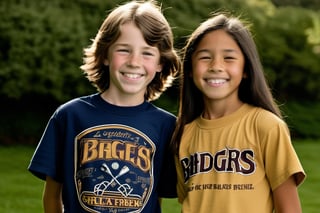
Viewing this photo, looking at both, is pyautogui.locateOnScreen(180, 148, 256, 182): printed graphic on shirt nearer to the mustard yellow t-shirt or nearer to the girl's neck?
the mustard yellow t-shirt

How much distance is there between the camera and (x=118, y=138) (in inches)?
114

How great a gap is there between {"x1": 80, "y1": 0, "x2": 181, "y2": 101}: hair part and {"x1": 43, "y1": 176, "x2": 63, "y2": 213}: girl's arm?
47 centimetres

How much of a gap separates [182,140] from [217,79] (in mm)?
295

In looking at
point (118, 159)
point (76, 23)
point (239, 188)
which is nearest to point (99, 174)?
point (118, 159)

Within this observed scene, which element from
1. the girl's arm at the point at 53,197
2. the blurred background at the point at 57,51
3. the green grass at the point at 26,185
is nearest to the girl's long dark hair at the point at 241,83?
the girl's arm at the point at 53,197

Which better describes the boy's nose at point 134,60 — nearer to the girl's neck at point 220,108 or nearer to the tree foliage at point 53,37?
the girl's neck at point 220,108

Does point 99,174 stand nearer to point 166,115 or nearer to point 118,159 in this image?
point 118,159

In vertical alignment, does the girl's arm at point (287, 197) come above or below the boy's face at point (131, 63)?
below

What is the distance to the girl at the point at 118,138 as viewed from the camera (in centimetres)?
286

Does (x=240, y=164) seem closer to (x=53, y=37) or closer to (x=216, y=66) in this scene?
(x=216, y=66)

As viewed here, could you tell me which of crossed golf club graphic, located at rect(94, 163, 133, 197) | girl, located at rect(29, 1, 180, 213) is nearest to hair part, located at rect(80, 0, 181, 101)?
girl, located at rect(29, 1, 180, 213)

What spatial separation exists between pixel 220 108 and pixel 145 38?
43cm

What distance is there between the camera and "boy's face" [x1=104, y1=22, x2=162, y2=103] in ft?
9.62

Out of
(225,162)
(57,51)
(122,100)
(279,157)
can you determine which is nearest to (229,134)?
(225,162)
